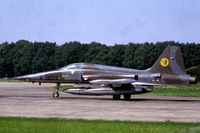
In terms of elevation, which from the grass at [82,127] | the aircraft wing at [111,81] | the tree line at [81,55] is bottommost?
the grass at [82,127]

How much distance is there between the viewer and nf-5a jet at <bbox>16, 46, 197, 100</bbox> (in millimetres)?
27453

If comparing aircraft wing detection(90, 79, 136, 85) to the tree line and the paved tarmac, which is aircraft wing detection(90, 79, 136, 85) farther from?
the tree line

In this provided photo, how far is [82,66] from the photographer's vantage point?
29.0 m

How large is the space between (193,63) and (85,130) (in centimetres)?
9851

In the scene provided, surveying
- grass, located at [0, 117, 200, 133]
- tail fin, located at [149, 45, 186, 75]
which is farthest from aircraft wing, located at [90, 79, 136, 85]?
grass, located at [0, 117, 200, 133]

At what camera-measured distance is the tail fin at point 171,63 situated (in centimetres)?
2823

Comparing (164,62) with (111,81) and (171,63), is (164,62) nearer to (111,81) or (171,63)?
(171,63)

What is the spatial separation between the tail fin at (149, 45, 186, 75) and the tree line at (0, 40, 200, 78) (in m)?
80.3

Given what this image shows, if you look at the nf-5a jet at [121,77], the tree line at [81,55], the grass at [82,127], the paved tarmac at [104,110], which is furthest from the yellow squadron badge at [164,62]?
the tree line at [81,55]

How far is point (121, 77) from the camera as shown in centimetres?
2841

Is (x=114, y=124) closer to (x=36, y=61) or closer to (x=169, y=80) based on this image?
(x=169, y=80)

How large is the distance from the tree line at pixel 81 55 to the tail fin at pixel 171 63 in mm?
80299

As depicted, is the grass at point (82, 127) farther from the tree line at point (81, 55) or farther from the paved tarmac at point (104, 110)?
the tree line at point (81, 55)

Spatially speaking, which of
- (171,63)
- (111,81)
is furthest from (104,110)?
(171,63)
